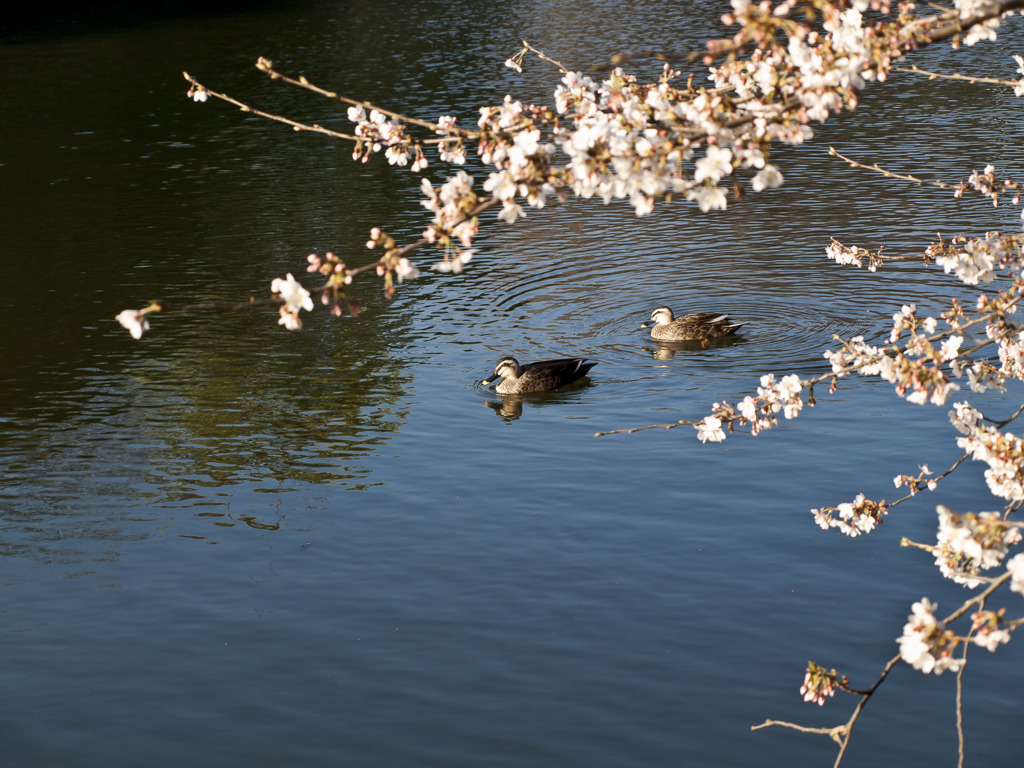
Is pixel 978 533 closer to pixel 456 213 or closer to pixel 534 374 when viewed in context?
pixel 456 213

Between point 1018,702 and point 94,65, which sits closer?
point 1018,702

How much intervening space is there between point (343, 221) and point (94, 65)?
26.6m

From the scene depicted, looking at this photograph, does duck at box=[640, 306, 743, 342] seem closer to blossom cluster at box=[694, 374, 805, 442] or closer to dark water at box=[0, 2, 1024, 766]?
dark water at box=[0, 2, 1024, 766]

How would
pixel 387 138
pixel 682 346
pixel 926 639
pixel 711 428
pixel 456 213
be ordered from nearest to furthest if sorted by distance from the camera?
pixel 926 639
pixel 456 213
pixel 387 138
pixel 711 428
pixel 682 346

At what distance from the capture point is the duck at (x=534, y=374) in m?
15.4

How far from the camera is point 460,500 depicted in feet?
41.8

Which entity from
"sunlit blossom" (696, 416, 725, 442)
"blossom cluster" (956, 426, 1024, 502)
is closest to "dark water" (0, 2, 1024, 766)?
"sunlit blossom" (696, 416, 725, 442)

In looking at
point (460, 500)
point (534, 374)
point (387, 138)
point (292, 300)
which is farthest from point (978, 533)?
point (534, 374)

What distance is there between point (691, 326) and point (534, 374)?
239 cm

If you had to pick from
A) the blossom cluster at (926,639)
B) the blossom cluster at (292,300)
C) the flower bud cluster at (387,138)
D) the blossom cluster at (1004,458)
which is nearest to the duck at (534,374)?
the flower bud cluster at (387,138)

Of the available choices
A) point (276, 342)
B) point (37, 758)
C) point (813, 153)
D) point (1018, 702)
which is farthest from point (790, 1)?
point (813, 153)

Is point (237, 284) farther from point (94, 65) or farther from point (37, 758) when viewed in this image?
point (94, 65)

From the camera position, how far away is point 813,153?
28.4 meters

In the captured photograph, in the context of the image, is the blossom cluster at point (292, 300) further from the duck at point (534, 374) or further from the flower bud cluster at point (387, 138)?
the duck at point (534, 374)
